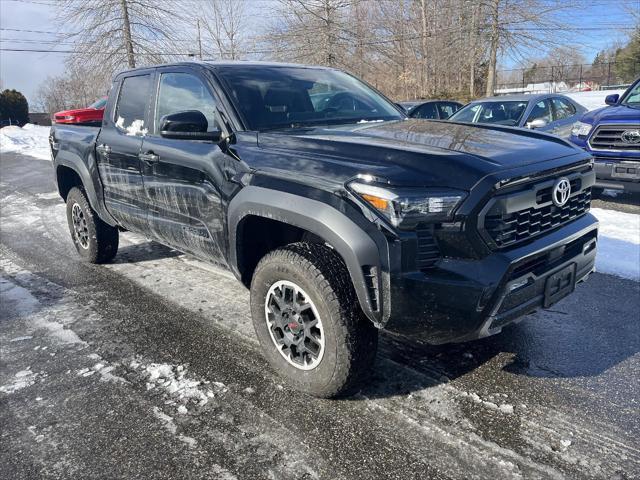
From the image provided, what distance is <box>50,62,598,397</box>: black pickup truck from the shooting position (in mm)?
2377

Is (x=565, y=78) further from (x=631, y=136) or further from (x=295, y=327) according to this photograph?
(x=295, y=327)

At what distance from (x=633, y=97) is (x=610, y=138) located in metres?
1.20

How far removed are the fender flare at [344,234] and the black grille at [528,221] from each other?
1.85 feet

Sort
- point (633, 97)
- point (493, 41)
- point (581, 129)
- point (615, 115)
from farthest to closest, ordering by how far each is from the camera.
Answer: point (493, 41)
point (633, 97)
point (581, 129)
point (615, 115)

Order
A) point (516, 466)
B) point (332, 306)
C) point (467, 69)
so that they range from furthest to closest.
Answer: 1. point (467, 69)
2. point (332, 306)
3. point (516, 466)

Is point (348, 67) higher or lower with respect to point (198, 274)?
higher

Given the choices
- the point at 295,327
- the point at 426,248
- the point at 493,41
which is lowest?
the point at 295,327

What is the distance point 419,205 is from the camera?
2.36 m

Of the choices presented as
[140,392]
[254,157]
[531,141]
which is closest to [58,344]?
[140,392]

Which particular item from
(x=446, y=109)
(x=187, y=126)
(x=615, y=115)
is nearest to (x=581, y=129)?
(x=615, y=115)

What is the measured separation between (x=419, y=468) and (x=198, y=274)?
11.0 feet

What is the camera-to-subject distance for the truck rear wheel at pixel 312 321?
2641 mm

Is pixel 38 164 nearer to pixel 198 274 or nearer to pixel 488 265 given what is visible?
pixel 198 274

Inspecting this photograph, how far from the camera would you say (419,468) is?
91.5 inches
